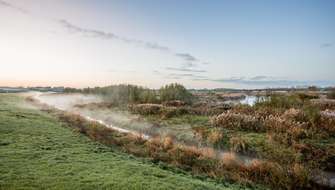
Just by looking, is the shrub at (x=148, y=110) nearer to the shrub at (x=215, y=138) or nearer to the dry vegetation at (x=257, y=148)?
the dry vegetation at (x=257, y=148)

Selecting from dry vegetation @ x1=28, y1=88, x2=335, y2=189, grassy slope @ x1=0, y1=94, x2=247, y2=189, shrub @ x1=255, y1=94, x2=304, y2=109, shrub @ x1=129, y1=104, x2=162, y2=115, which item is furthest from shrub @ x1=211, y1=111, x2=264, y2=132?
grassy slope @ x1=0, y1=94, x2=247, y2=189

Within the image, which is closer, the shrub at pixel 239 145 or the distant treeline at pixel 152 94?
the shrub at pixel 239 145

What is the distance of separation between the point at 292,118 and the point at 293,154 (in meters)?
7.68

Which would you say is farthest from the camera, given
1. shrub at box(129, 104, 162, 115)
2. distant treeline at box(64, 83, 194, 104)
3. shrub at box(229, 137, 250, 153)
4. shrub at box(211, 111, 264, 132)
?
distant treeline at box(64, 83, 194, 104)

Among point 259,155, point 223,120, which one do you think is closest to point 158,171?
point 259,155

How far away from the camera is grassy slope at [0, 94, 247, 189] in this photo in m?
8.80

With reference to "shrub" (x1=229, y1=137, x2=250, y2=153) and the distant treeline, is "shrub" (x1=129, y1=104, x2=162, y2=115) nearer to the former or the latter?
the distant treeline

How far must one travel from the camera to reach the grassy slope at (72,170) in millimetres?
8805

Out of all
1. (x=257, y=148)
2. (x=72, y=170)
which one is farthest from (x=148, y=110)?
(x=72, y=170)

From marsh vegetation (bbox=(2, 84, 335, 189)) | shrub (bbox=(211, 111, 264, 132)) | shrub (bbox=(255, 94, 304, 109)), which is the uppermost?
shrub (bbox=(255, 94, 304, 109))

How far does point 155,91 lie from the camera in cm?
5066

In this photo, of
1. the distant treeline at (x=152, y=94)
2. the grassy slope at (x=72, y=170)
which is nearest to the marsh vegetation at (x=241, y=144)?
the grassy slope at (x=72, y=170)

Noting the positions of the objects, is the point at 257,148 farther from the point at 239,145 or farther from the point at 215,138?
the point at 215,138

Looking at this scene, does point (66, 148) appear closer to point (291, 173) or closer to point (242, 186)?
point (242, 186)
